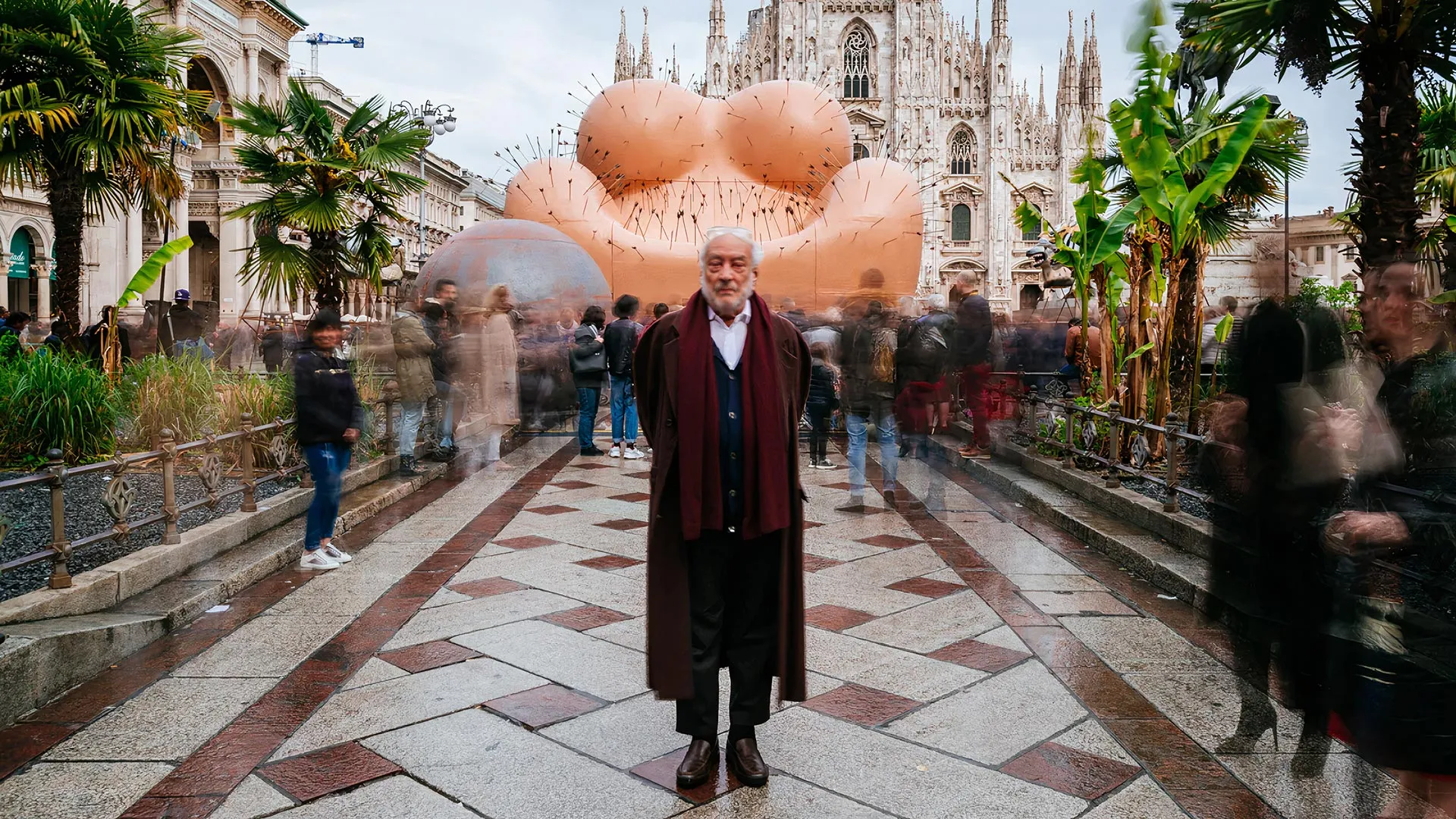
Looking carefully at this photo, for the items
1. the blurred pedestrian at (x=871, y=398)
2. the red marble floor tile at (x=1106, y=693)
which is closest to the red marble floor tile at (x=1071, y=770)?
the red marble floor tile at (x=1106, y=693)

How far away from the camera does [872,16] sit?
2165 inches

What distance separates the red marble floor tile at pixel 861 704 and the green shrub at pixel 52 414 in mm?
6015

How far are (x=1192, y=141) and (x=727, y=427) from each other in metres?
6.74

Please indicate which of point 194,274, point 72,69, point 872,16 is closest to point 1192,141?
point 72,69

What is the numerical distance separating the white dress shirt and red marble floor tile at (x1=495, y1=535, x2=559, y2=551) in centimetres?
342

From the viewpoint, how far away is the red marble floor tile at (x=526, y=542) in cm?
610

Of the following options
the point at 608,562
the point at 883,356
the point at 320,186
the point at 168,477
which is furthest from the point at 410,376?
the point at 883,356

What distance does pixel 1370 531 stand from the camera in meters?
2.37

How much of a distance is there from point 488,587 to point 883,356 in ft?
12.3

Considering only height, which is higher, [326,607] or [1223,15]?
[1223,15]

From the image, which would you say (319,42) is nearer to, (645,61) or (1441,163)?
(645,61)

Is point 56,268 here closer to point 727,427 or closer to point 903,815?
point 727,427

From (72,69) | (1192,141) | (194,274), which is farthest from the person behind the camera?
(194,274)

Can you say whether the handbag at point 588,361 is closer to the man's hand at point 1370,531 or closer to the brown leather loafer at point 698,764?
the brown leather loafer at point 698,764
